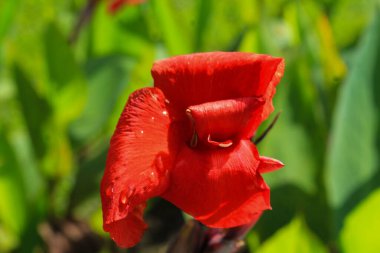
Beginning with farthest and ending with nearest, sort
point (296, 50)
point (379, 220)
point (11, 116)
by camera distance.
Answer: point (11, 116), point (296, 50), point (379, 220)

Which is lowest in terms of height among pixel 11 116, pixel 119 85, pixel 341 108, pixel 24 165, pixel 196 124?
pixel 11 116

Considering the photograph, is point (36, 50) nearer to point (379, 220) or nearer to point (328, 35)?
point (328, 35)

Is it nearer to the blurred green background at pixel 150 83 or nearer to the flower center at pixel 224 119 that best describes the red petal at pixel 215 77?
the flower center at pixel 224 119

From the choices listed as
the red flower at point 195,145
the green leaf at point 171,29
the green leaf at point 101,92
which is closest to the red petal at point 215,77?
the red flower at point 195,145

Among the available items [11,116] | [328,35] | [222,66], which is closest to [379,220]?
[222,66]

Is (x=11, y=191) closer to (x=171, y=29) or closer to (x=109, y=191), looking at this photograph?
(x=171, y=29)

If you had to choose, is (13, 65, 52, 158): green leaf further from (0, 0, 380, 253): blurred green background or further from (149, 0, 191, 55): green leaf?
(149, 0, 191, 55): green leaf
